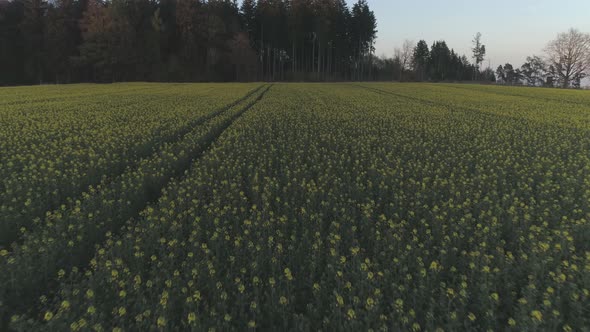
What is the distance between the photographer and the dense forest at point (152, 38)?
72625 mm

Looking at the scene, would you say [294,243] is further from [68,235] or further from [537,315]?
[68,235]

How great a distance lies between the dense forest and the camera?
238 ft

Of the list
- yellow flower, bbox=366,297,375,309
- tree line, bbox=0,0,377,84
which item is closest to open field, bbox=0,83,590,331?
yellow flower, bbox=366,297,375,309

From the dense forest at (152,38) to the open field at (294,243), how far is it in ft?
235

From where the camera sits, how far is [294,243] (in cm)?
461

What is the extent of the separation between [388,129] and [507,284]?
1116cm

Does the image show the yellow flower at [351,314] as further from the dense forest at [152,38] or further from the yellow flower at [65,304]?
the dense forest at [152,38]

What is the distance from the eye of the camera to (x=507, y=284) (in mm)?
3633

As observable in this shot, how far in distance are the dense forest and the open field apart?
235 feet

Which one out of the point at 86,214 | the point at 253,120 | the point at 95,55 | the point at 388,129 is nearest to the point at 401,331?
the point at 86,214

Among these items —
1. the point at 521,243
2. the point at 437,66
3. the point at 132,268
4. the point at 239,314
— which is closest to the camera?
the point at 239,314

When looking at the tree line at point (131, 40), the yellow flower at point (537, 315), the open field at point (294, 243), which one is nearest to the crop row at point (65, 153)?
the open field at point (294, 243)

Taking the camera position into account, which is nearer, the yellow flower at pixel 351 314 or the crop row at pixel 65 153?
the yellow flower at pixel 351 314

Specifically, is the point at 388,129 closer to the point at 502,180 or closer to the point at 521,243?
the point at 502,180
